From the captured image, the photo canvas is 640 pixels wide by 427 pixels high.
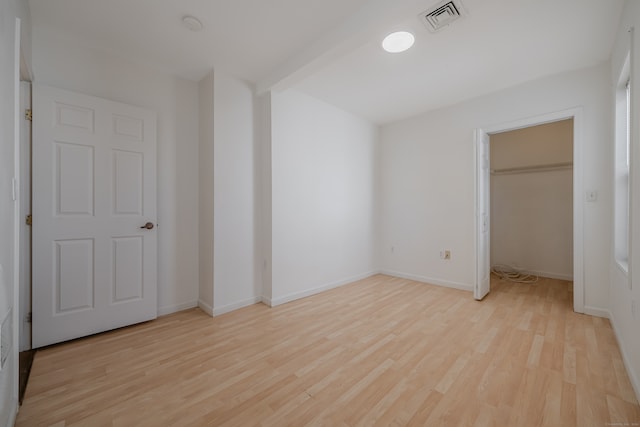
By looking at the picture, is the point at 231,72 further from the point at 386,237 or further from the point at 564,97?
the point at 564,97

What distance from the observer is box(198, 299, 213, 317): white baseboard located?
9.15ft

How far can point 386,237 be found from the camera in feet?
15.0

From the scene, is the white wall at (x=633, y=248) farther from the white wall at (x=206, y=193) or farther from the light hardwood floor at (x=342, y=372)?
the white wall at (x=206, y=193)

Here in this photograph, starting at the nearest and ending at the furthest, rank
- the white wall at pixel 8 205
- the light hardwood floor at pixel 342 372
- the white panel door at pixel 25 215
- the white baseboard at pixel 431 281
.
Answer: the white wall at pixel 8 205, the light hardwood floor at pixel 342 372, the white panel door at pixel 25 215, the white baseboard at pixel 431 281

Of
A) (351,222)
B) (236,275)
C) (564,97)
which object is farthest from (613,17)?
(236,275)

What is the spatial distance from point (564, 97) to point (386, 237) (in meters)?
2.88

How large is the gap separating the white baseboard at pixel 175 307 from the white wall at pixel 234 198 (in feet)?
1.41

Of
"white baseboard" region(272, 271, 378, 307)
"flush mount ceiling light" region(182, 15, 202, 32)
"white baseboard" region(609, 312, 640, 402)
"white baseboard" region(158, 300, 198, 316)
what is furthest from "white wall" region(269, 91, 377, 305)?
"white baseboard" region(609, 312, 640, 402)

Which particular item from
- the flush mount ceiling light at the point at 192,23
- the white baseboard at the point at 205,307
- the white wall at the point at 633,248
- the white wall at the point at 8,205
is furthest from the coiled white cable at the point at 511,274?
the white wall at the point at 8,205

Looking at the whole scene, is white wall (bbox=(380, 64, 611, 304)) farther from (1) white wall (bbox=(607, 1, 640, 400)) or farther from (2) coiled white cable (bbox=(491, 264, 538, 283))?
(2) coiled white cable (bbox=(491, 264, 538, 283))

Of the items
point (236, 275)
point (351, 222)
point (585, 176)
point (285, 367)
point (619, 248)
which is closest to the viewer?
point (285, 367)

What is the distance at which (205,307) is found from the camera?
9.49ft

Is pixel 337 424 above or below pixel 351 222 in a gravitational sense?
below

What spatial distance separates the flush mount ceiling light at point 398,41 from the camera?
2.23 meters
